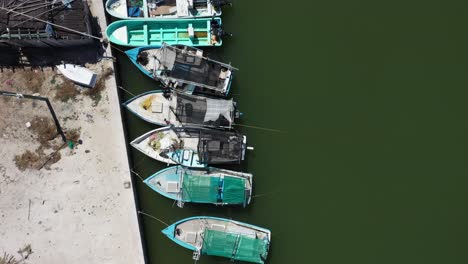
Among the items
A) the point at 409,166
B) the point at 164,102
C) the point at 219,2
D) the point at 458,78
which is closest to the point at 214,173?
the point at 164,102

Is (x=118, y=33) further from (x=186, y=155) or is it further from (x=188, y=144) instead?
(x=186, y=155)

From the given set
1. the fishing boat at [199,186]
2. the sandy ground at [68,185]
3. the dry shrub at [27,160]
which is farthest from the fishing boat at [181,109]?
the dry shrub at [27,160]

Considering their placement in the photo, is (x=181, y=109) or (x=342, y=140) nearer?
(x=181, y=109)

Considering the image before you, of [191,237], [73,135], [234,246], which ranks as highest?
[73,135]

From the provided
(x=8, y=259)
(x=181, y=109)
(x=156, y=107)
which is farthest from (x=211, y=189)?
(x=8, y=259)

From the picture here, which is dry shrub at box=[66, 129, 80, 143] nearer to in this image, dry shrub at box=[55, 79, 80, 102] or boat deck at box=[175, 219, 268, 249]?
dry shrub at box=[55, 79, 80, 102]

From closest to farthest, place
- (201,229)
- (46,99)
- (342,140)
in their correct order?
(46,99) → (201,229) → (342,140)

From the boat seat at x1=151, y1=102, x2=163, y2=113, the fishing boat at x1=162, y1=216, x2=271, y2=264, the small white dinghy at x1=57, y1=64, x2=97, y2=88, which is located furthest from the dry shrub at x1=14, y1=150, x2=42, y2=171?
the fishing boat at x1=162, y1=216, x2=271, y2=264

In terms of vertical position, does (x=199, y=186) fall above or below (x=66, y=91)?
below

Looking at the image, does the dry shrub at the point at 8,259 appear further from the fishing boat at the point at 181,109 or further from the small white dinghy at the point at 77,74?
the fishing boat at the point at 181,109
